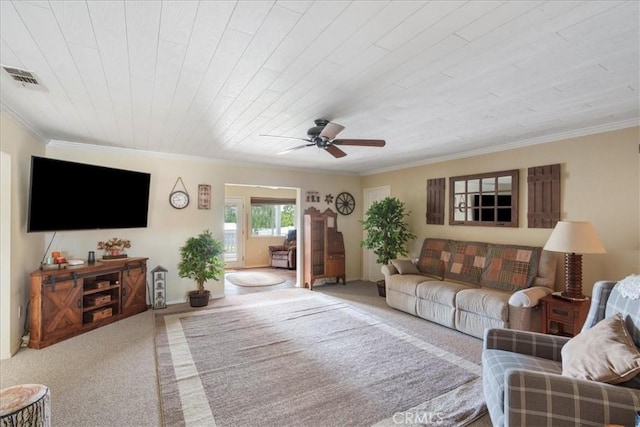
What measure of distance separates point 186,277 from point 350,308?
2610 mm

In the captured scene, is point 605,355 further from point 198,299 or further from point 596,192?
point 198,299

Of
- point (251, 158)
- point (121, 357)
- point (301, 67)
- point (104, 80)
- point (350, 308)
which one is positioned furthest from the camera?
point (251, 158)

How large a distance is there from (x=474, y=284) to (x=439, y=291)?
0.60m

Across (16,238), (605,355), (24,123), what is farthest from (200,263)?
(605,355)

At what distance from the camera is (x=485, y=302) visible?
337cm

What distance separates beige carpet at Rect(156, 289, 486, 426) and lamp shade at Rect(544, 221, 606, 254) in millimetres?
1445

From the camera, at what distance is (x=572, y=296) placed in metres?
2.99

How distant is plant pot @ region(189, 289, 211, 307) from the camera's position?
15.1ft

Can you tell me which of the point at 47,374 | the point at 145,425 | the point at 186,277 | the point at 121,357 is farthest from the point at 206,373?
the point at 186,277

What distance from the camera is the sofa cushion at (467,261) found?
4090mm

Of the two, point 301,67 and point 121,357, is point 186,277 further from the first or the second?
point 301,67

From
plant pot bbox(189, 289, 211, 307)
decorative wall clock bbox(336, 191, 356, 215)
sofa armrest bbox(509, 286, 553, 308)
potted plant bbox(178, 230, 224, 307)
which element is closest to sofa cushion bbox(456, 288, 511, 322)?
sofa armrest bbox(509, 286, 553, 308)

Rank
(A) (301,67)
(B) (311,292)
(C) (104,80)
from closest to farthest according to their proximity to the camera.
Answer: (A) (301,67), (C) (104,80), (B) (311,292)

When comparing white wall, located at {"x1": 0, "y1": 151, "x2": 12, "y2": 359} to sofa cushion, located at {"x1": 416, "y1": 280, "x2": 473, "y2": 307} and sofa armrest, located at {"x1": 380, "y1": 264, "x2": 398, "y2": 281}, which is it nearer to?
sofa armrest, located at {"x1": 380, "y1": 264, "x2": 398, "y2": 281}
